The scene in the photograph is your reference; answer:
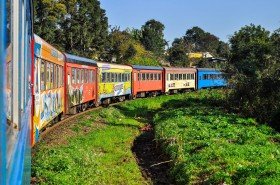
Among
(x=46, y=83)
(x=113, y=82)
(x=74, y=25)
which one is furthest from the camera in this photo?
(x=74, y=25)

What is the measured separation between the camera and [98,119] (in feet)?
71.9


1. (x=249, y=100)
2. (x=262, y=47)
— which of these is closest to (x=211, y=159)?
(x=249, y=100)

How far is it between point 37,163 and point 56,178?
1.08 meters

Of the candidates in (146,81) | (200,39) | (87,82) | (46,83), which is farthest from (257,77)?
(200,39)

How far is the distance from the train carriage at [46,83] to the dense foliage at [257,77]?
11.5 metres

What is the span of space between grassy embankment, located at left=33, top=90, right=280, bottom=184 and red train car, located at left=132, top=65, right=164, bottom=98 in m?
14.4

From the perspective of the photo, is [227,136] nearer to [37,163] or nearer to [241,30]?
[37,163]

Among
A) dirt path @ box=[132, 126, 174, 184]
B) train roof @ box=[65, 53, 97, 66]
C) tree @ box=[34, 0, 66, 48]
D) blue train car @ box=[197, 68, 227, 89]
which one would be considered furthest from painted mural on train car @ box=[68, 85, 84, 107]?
blue train car @ box=[197, 68, 227, 89]

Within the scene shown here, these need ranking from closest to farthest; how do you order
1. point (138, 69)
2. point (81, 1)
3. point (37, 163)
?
point (37, 163), point (138, 69), point (81, 1)

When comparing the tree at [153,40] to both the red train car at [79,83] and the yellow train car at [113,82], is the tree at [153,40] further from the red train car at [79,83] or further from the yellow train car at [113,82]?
the red train car at [79,83]

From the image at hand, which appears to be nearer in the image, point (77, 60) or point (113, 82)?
point (77, 60)

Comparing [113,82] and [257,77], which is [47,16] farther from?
[257,77]

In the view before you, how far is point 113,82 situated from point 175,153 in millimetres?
16577

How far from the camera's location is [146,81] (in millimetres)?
38812
